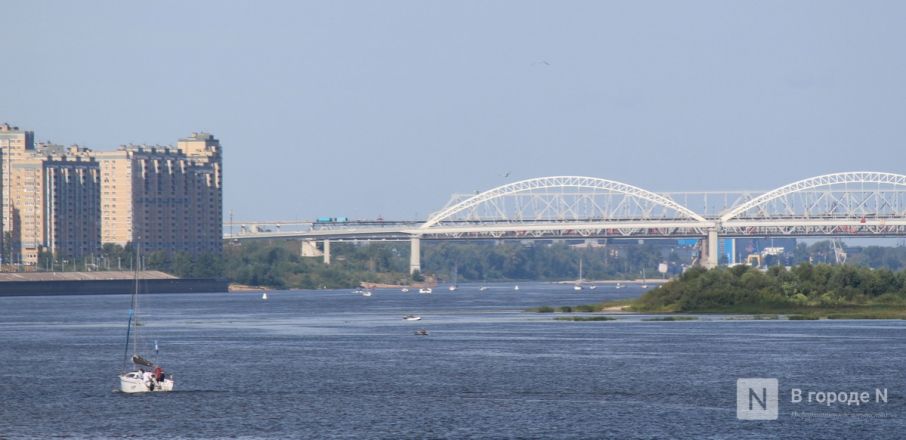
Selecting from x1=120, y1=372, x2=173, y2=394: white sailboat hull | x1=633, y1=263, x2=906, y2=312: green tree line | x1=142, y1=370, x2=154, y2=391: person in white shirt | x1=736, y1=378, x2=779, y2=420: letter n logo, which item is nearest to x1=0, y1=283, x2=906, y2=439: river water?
x1=736, y1=378, x2=779, y2=420: letter n logo

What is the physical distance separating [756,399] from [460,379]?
1188 cm

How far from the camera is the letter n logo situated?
50.4 m

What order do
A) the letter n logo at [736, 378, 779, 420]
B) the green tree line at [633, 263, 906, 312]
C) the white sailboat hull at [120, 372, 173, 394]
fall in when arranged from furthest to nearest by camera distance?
the green tree line at [633, 263, 906, 312] < the white sailboat hull at [120, 372, 173, 394] < the letter n logo at [736, 378, 779, 420]

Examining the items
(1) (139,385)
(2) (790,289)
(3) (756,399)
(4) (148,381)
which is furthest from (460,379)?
(2) (790,289)

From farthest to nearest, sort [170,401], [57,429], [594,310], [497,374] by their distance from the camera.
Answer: [594,310] → [497,374] → [170,401] → [57,429]

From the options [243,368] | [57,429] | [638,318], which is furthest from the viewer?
[638,318]

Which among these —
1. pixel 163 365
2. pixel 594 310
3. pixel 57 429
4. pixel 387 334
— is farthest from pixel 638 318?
pixel 57 429

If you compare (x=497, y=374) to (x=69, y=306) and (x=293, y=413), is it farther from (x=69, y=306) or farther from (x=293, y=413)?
(x=69, y=306)

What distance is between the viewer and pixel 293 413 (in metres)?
51.6

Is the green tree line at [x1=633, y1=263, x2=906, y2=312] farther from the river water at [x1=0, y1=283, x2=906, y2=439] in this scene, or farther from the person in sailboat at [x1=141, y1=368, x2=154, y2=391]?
the person in sailboat at [x1=141, y1=368, x2=154, y2=391]

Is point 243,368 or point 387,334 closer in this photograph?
point 243,368

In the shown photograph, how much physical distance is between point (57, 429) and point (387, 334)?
149ft

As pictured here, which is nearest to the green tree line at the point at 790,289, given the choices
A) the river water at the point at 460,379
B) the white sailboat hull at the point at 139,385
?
the river water at the point at 460,379

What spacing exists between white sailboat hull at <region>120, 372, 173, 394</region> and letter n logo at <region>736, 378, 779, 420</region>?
65.6ft
